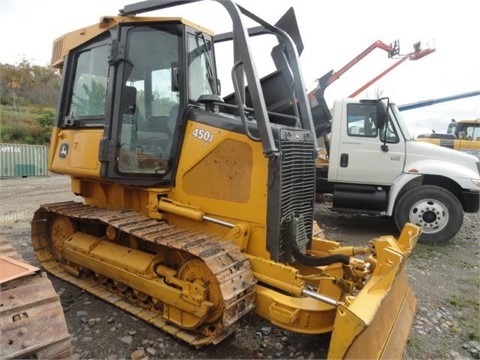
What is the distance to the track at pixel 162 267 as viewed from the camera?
9.33 feet

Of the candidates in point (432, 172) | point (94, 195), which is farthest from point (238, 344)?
point (432, 172)

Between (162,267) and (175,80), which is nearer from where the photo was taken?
(162,267)

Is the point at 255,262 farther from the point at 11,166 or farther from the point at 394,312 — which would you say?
the point at 11,166

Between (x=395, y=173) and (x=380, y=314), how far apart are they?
4407mm

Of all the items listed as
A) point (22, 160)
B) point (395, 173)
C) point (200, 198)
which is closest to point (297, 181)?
point (200, 198)

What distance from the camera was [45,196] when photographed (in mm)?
10469

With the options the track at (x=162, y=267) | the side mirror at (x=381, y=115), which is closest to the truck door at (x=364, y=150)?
the side mirror at (x=381, y=115)

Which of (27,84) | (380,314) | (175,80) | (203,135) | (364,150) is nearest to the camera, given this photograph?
(380,314)

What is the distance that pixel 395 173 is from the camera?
6.65 meters

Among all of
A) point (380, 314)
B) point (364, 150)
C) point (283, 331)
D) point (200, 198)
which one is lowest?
point (283, 331)

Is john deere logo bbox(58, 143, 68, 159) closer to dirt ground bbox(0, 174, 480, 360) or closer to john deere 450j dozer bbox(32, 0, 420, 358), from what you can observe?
john deere 450j dozer bbox(32, 0, 420, 358)

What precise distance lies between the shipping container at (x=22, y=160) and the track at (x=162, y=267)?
1279cm

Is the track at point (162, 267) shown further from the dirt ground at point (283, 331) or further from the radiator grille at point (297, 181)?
the radiator grille at point (297, 181)

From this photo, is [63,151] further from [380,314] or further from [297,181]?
[380,314]
